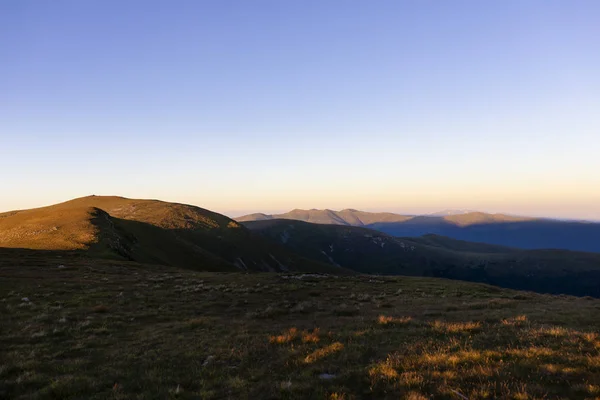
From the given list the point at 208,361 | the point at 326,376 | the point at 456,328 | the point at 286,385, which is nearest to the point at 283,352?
the point at 208,361

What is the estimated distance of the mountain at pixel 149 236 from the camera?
65.8m

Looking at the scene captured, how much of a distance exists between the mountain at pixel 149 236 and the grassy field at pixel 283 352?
42.7 metres

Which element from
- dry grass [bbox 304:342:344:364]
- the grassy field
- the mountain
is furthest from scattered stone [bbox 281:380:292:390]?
the mountain

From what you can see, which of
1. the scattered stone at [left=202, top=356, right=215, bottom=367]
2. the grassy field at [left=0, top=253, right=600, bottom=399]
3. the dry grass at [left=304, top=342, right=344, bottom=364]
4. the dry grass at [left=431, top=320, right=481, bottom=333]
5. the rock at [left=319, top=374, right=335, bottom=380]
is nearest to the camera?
the grassy field at [left=0, top=253, right=600, bottom=399]

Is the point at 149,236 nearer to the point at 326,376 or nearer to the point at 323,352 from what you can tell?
the point at 323,352

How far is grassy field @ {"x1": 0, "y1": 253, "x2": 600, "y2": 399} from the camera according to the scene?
933cm

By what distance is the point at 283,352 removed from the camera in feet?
43.4

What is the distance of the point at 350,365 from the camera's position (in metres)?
11.2

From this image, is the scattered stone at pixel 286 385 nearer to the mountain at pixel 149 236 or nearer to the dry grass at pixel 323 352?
the dry grass at pixel 323 352

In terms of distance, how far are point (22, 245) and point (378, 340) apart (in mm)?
Answer: 73120

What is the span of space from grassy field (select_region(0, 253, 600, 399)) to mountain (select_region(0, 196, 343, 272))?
42.7 metres

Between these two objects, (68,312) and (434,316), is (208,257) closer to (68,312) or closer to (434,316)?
(68,312)

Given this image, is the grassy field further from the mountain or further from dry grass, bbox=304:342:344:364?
the mountain

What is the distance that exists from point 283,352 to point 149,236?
3671 inches
